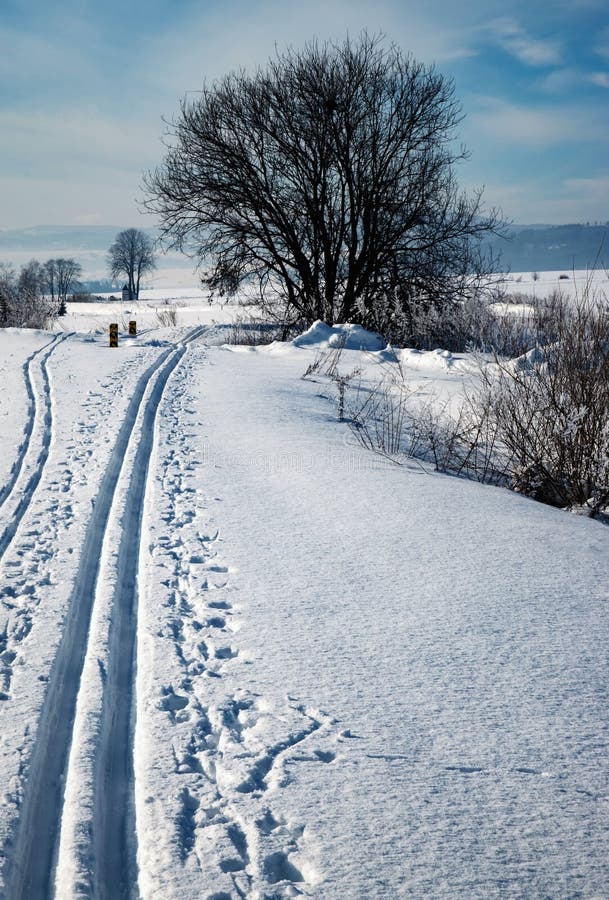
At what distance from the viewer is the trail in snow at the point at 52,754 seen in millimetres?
1973

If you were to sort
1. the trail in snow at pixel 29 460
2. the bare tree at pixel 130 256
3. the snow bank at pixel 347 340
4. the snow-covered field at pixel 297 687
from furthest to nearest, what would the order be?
the bare tree at pixel 130 256, the snow bank at pixel 347 340, the trail in snow at pixel 29 460, the snow-covered field at pixel 297 687

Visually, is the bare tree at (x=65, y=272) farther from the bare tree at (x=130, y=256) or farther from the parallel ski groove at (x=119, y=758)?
the parallel ski groove at (x=119, y=758)

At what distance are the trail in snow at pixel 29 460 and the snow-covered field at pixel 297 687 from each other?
50 millimetres

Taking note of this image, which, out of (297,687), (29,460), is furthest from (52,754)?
(29,460)

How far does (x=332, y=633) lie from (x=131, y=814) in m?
1.31

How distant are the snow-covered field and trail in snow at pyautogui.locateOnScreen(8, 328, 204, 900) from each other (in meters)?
0.01

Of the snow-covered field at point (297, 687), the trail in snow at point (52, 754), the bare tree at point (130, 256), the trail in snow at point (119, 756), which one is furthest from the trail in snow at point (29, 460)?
the bare tree at point (130, 256)

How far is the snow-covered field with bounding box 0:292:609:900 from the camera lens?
1967 millimetres

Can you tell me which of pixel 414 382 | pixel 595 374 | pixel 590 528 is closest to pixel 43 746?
pixel 590 528

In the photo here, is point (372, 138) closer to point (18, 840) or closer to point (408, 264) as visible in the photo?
point (408, 264)

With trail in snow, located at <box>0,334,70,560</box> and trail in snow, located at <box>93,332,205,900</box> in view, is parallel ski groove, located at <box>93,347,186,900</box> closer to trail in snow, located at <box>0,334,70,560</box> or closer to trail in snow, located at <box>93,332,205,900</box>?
trail in snow, located at <box>93,332,205,900</box>

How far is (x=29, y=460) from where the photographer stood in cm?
615

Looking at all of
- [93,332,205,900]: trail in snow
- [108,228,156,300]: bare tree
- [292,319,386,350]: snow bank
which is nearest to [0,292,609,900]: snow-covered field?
[93,332,205,900]: trail in snow

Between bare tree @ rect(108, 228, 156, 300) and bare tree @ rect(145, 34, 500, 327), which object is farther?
bare tree @ rect(108, 228, 156, 300)
